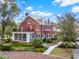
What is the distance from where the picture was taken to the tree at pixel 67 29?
138ft

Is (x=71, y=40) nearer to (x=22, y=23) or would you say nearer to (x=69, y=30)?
(x=69, y=30)

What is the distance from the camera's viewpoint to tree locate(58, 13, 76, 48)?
42.0 m

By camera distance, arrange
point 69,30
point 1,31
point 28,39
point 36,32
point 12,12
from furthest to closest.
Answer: point 36,32
point 28,39
point 1,31
point 12,12
point 69,30

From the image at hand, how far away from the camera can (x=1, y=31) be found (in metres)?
49.8

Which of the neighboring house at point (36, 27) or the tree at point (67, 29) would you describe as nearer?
the tree at point (67, 29)

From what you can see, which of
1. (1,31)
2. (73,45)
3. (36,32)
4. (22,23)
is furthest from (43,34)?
(73,45)

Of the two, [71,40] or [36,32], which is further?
[36,32]

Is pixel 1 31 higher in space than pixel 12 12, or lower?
lower

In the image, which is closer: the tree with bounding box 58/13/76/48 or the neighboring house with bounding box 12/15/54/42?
the tree with bounding box 58/13/76/48

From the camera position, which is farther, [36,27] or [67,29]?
[36,27]

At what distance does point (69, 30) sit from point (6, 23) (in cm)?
1233

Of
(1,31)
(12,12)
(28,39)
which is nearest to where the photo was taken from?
(12,12)

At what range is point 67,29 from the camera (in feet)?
138

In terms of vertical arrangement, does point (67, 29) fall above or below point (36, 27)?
below
